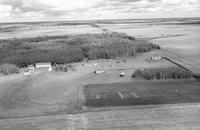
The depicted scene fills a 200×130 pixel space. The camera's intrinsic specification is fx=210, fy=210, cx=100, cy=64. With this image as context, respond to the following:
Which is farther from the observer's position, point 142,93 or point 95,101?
point 142,93

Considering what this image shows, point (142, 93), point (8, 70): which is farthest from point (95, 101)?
point (8, 70)

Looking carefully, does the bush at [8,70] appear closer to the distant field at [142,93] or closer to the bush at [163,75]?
the distant field at [142,93]

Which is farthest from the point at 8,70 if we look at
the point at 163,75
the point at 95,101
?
the point at 163,75

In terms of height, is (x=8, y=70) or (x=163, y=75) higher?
(x=8, y=70)

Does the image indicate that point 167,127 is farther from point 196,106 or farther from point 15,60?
point 15,60

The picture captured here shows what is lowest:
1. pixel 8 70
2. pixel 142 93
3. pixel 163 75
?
pixel 142 93

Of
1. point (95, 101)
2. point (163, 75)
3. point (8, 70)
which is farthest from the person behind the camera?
point (8, 70)

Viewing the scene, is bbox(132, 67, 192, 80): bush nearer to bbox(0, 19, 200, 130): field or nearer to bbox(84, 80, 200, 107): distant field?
bbox(0, 19, 200, 130): field

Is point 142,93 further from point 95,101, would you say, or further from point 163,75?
Result: point 163,75

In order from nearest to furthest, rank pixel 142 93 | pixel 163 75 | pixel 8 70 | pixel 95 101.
Answer: pixel 95 101 < pixel 142 93 < pixel 163 75 < pixel 8 70
